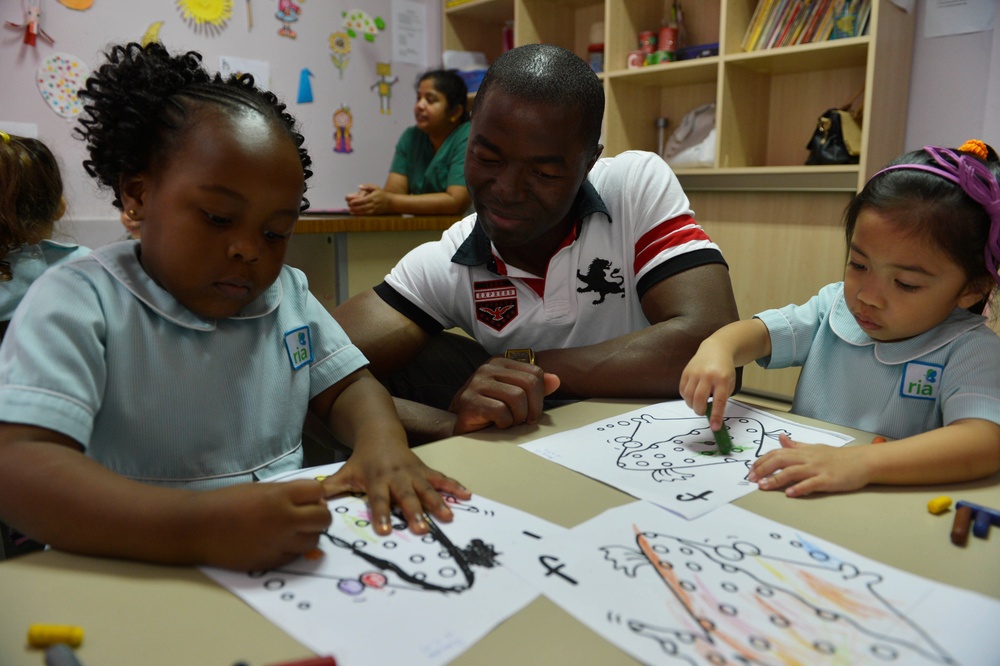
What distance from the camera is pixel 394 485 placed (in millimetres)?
699

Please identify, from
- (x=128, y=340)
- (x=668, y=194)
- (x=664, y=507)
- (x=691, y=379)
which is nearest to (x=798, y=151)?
(x=668, y=194)

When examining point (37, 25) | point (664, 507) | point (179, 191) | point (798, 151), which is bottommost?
point (664, 507)

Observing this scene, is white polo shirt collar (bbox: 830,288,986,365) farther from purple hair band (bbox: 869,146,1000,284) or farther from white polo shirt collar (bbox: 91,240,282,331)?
white polo shirt collar (bbox: 91,240,282,331)

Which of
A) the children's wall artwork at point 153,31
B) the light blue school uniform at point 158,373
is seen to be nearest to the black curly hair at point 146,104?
the light blue school uniform at point 158,373

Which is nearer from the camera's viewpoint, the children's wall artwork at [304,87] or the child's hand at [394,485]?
the child's hand at [394,485]

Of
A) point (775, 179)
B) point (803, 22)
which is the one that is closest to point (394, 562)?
point (775, 179)

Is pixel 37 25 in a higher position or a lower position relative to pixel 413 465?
higher

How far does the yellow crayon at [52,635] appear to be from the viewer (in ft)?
1.50

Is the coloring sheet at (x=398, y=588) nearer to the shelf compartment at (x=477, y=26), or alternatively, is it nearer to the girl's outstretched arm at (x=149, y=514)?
the girl's outstretched arm at (x=149, y=514)

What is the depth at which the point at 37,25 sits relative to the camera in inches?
104

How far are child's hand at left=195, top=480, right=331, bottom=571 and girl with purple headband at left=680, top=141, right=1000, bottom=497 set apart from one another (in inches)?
19.5

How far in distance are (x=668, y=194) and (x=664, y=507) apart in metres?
0.81

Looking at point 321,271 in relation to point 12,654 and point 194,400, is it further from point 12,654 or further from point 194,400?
point 12,654

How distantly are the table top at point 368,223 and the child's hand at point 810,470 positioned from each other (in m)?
1.78
